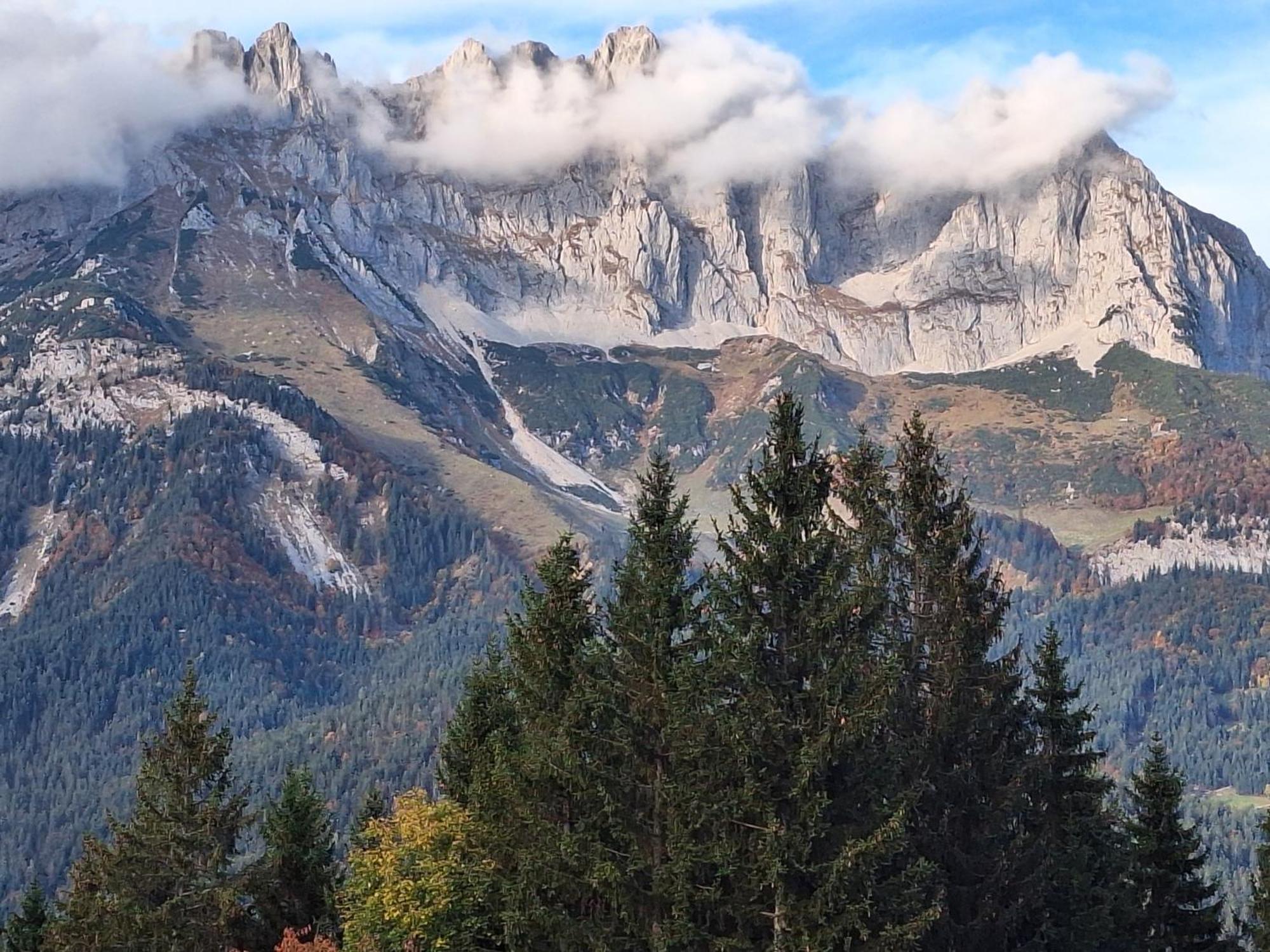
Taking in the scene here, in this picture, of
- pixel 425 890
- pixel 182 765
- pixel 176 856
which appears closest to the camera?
pixel 425 890

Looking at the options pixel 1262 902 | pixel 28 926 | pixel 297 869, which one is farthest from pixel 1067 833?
pixel 28 926

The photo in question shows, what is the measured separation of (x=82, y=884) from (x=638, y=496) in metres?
33.3

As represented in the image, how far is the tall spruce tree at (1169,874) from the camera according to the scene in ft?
219

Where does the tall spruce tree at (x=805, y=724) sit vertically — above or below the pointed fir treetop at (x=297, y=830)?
above

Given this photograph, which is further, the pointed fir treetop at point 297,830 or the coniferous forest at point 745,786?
the pointed fir treetop at point 297,830

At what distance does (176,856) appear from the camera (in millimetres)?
57625

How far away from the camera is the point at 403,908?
5241 cm

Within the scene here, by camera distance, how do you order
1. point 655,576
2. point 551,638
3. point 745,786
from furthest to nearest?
point 551,638, point 655,576, point 745,786

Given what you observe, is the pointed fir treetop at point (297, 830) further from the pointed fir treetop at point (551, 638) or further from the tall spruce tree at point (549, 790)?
the pointed fir treetop at point (551, 638)

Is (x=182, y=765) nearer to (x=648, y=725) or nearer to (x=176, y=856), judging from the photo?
(x=176, y=856)

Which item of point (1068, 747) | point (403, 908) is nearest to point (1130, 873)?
point (1068, 747)

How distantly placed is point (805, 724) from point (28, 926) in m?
54.1

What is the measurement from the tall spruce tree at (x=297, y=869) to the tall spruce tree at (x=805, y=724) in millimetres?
28189

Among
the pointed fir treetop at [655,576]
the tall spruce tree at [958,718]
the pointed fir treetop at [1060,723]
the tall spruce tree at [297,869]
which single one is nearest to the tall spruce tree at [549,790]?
the pointed fir treetop at [655,576]
